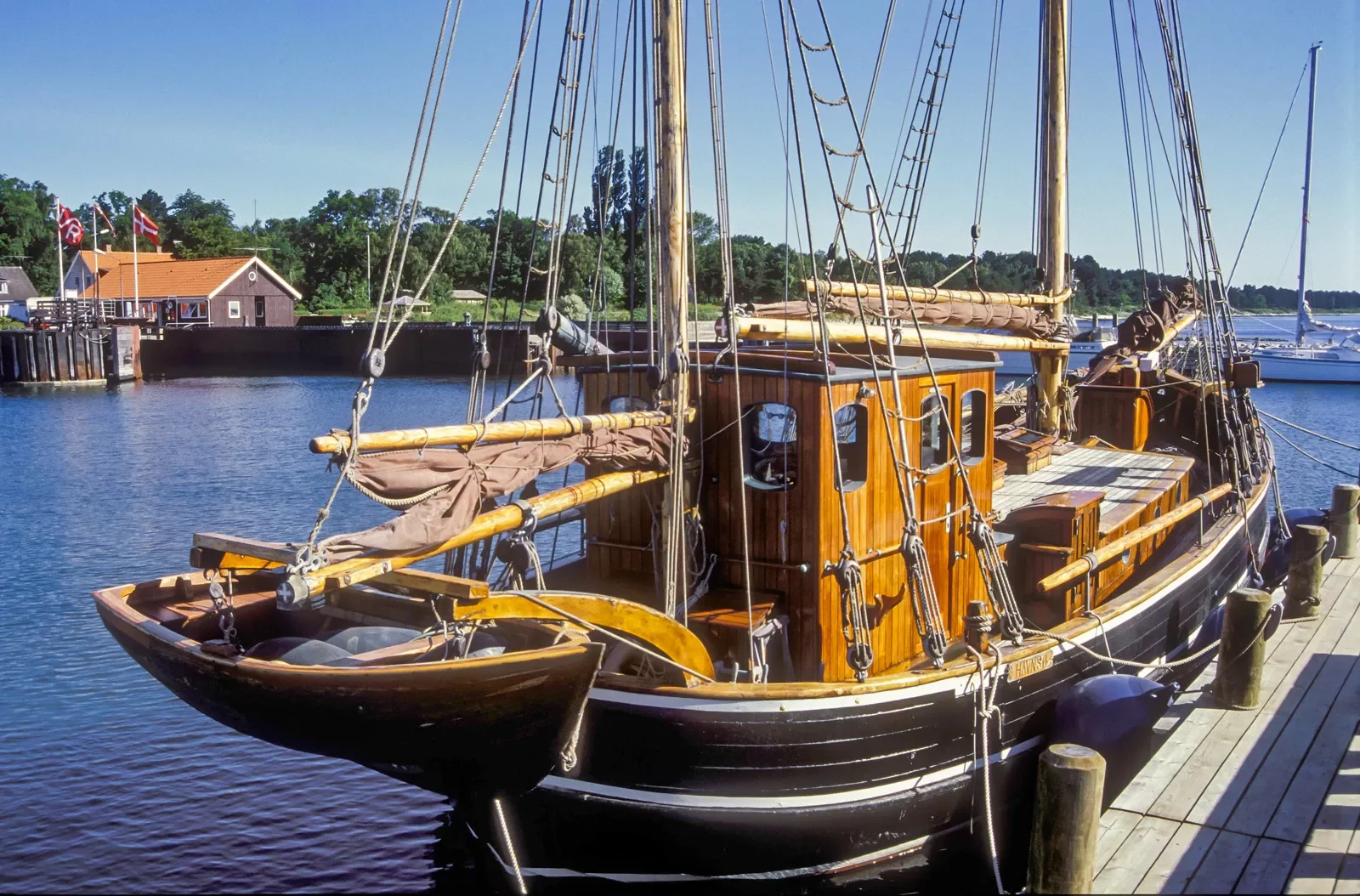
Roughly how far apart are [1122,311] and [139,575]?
100.0m

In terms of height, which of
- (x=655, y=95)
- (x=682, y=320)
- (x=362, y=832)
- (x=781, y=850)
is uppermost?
(x=655, y=95)

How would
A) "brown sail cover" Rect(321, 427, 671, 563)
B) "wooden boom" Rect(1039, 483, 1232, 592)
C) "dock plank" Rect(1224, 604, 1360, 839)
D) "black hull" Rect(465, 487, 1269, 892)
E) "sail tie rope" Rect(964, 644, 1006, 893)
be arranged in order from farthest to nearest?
"wooden boom" Rect(1039, 483, 1232, 592), "sail tie rope" Rect(964, 644, 1006, 893), "dock plank" Rect(1224, 604, 1360, 839), "black hull" Rect(465, 487, 1269, 892), "brown sail cover" Rect(321, 427, 671, 563)

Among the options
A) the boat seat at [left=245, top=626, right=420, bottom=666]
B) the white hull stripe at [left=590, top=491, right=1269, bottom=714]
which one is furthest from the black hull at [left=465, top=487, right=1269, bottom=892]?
the boat seat at [left=245, top=626, right=420, bottom=666]

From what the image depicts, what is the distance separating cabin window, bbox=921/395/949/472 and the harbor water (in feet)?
20.0

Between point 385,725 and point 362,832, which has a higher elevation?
point 385,725

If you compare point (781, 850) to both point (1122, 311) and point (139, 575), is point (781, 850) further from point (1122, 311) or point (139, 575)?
point (1122, 311)

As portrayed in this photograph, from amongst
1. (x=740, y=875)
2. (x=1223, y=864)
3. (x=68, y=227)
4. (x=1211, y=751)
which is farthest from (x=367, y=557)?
(x=68, y=227)

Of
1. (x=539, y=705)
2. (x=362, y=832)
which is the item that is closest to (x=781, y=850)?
(x=539, y=705)

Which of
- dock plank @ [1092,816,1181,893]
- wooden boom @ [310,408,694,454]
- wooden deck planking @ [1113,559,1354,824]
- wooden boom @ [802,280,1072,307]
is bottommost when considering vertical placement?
dock plank @ [1092,816,1181,893]

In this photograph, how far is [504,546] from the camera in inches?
352

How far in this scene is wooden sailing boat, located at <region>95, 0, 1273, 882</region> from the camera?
23.1ft

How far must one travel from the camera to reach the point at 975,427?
10836mm

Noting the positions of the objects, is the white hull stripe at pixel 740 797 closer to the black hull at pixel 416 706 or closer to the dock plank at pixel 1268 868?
the black hull at pixel 416 706

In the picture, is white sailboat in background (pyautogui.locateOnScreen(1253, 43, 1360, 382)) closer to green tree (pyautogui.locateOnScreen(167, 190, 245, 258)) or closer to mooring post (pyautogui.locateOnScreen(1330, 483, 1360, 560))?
mooring post (pyautogui.locateOnScreen(1330, 483, 1360, 560))
